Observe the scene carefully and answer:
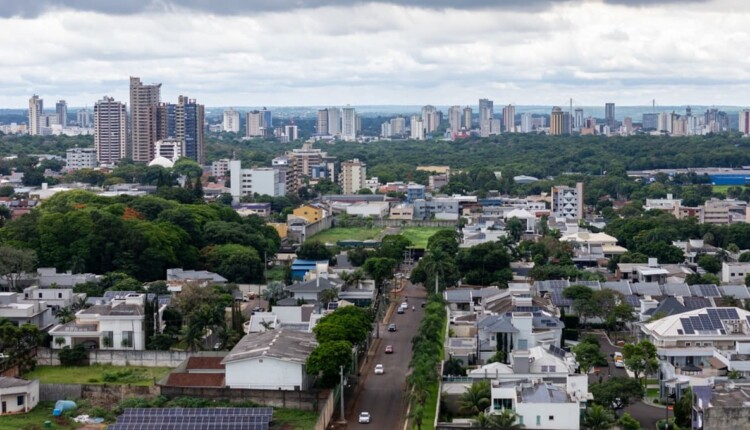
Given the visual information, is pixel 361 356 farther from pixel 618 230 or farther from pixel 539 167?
pixel 539 167

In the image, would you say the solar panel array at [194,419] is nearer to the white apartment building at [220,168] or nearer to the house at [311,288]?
the house at [311,288]

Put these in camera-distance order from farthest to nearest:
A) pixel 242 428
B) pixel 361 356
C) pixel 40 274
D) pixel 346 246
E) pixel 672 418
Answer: pixel 346 246 < pixel 40 274 < pixel 361 356 < pixel 672 418 < pixel 242 428

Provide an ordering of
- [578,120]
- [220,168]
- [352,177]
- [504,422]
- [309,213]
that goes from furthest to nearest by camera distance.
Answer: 1. [578,120]
2. [220,168]
3. [352,177]
4. [309,213]
5. [504,422]

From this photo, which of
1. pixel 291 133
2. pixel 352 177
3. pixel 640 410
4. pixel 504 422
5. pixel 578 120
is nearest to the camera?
pixel 504 422

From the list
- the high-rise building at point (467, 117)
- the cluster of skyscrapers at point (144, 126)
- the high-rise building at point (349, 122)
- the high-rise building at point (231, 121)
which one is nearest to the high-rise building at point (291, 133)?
the high-rise building at point (349, 122)

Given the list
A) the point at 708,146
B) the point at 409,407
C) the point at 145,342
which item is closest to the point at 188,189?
the point at 145,342

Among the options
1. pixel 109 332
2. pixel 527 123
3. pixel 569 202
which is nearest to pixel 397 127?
pixel 527 123

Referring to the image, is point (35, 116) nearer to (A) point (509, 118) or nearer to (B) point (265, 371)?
(A) point (509, 118)
